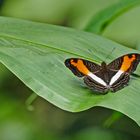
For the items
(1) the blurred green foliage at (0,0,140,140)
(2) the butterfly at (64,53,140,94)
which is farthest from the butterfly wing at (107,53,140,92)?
(1) the blurred green foliage at (0,0,140,140)

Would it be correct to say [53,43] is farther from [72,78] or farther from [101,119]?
[101,119]

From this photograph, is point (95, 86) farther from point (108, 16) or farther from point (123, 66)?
point (108, 16)

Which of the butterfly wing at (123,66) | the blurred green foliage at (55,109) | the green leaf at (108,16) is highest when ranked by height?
the butterfly wing at (123,66)

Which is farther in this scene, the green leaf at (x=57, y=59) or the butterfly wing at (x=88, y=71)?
the butterfly wing at (x=88, y=71)

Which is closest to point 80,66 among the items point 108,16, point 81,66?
point 81,66

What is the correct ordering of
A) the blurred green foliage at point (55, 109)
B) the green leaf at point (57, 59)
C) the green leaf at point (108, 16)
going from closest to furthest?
the green leaf at point (57, 59) → the green leaf at point (108, 16) → the blurred green foliage at point (55, 109)

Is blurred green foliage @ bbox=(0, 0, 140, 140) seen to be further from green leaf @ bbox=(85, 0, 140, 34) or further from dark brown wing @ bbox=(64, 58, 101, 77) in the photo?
dark brown wing @ bbox=(64, 58, 101, 77)

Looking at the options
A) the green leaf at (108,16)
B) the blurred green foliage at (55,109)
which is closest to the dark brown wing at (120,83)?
the green leaf at (108,16)

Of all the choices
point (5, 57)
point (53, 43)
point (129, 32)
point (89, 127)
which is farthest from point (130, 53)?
point (89, 127)

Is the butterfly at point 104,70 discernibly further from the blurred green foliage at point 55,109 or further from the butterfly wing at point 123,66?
the blurred green foliage at point 55,109
